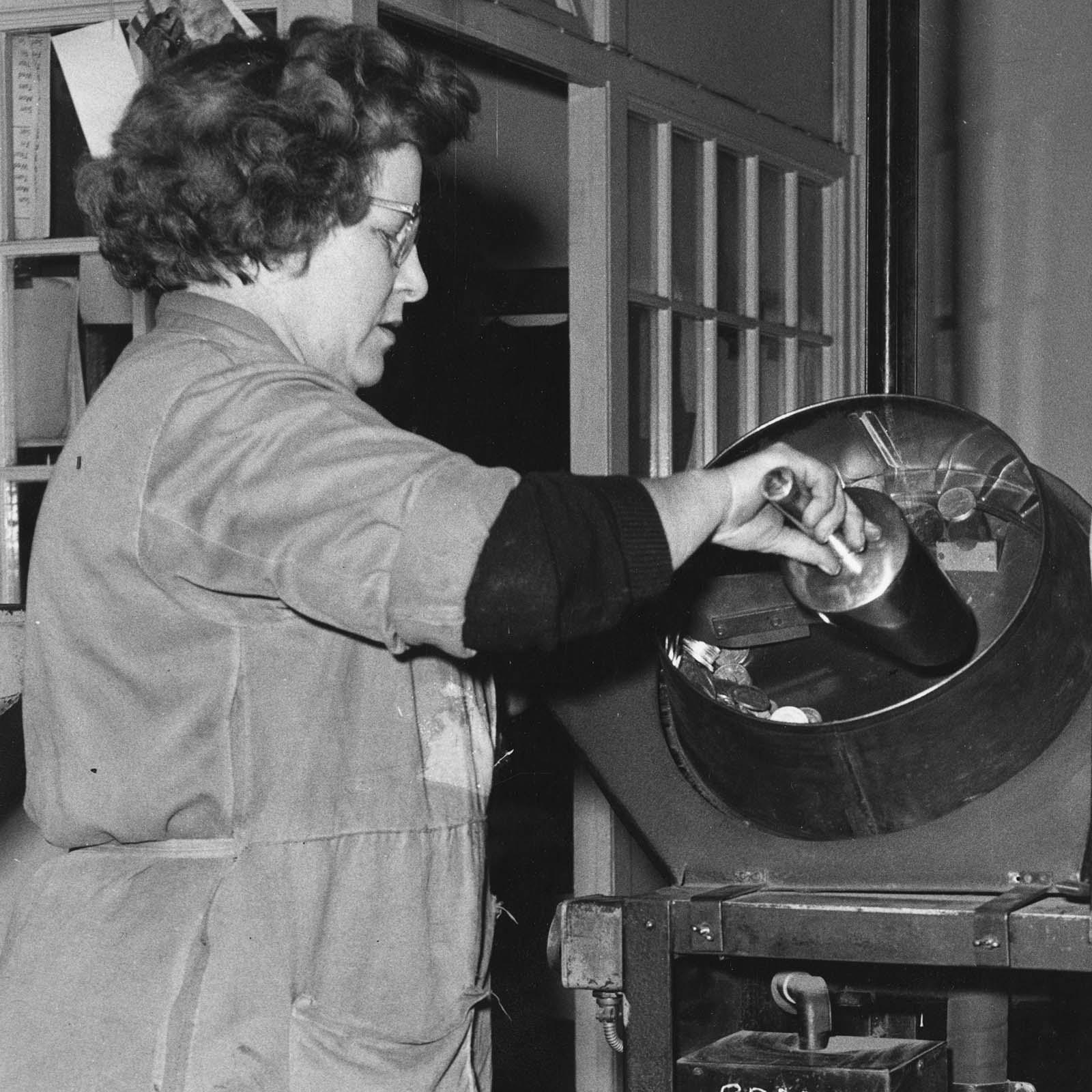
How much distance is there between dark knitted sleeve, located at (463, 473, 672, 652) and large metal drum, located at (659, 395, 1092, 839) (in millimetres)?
350

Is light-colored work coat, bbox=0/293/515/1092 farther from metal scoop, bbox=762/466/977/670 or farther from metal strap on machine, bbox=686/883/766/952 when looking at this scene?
metal scoop, bbox=762/466/977/670

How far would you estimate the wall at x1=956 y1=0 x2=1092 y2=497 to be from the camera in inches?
143

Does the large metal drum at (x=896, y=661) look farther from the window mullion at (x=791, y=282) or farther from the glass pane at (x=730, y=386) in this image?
the window mullion at (x=791, y=282)

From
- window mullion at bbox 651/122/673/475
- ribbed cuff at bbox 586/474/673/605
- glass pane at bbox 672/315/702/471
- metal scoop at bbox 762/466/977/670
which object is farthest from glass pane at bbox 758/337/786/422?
ribbed cuff at bbox 586/474/673/605

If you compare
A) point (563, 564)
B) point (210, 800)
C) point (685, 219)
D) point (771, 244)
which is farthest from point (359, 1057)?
point (771, 244)

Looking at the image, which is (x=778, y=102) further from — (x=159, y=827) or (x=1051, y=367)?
(x=159, y=827)

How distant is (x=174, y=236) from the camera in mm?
1284

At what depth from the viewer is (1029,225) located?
3691mm

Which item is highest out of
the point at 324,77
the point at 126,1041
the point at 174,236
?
the point at 324,77

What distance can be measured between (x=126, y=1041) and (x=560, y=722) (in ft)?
1.72

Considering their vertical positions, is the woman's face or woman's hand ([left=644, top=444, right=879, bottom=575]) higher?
the woman's face

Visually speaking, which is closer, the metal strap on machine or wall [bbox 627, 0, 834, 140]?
the metal strap on machine

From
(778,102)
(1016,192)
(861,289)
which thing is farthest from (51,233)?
(1016,192)

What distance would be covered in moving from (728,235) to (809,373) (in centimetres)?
44
